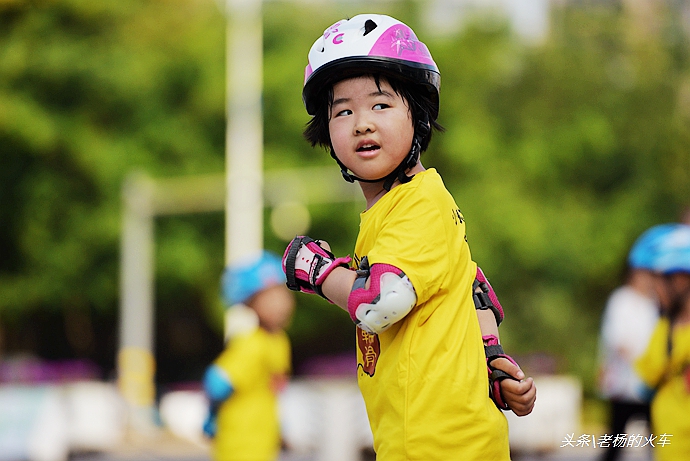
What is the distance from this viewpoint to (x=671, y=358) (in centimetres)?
598

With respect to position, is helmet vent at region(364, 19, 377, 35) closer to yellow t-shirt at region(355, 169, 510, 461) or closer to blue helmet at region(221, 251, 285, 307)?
yellow t-shirt at region(355, 169, 510, 461)

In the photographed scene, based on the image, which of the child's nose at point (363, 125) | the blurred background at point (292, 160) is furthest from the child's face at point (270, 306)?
the blurred background at point (292, 160)

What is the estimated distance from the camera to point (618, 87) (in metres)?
33.1

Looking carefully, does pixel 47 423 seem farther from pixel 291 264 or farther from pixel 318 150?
pixel 318 150

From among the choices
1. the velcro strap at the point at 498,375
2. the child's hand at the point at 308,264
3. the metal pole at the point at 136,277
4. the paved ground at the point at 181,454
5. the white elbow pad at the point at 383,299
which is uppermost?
the metal pole at the point at 136,277

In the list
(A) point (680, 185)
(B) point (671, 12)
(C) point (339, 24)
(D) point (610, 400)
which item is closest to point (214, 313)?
(A) point (680, 185)

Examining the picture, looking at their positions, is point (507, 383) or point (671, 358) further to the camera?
point (671, 358)

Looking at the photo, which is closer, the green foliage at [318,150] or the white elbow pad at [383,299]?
the white elbow pad at [383,299]

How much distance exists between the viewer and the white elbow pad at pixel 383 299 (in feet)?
9.98

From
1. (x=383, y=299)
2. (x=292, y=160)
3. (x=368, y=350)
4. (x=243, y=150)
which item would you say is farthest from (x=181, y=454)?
(x=383, y=299)

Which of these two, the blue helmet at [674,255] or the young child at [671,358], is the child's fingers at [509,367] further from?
the blue helmet at [674,255]

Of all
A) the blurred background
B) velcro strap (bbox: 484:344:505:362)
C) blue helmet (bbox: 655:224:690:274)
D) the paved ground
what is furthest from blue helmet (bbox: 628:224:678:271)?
the blurred background

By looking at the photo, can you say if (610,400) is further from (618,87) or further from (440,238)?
(618,87)

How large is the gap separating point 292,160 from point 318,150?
124cm
